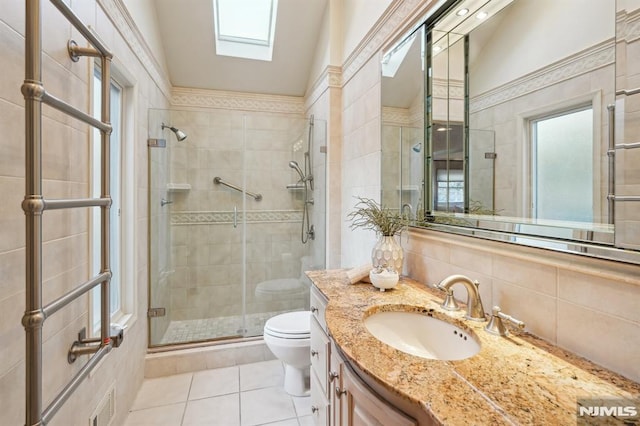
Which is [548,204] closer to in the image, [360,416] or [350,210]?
[360,416]

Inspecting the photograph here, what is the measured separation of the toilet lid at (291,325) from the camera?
1938mm

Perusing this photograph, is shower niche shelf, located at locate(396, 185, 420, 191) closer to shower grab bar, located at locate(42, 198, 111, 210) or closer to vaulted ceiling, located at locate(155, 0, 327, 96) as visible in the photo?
shower grab bar, located at locate(42, 198, 111, 210)

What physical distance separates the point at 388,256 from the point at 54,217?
137 centimetres

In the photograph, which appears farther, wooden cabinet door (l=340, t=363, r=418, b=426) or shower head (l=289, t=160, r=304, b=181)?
shower head (l=289, t=160, r=304, b=181)

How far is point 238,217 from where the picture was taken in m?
2.96

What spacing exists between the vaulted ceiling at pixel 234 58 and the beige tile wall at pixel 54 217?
1000mm

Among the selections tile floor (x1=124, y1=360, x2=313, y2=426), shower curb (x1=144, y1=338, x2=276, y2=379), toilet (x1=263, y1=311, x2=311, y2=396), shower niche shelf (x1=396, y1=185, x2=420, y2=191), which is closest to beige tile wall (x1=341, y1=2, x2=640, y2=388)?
shower niche shelf (x1=396, y1=185, x2=420, y2=191)

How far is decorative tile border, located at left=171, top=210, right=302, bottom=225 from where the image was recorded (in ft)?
9.36

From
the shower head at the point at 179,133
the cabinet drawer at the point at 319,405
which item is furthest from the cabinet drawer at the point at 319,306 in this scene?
the shower head at the point at 179,133

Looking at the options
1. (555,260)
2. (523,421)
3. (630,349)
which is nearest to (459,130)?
(555,260)

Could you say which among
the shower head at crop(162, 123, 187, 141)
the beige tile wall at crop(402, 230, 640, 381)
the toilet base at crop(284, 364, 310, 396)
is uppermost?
the shower head at crop(162, 123, 187, 141)

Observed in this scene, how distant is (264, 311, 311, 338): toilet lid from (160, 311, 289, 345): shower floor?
59 centimetres

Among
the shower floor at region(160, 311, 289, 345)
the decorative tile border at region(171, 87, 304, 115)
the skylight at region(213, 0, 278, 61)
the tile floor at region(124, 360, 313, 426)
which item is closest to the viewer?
the tile floor at region(124, 360, 313, 426)

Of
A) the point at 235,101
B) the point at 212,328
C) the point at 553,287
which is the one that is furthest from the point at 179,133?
the point at 553,287
